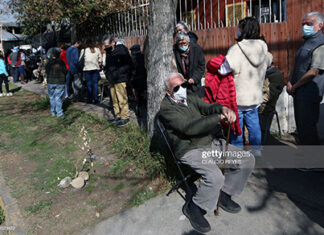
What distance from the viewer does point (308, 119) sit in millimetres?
4086

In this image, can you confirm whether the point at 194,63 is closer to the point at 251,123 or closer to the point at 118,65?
the point at 251,123

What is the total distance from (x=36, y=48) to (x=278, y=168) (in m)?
18.1

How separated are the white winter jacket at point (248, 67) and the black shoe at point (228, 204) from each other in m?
1.33

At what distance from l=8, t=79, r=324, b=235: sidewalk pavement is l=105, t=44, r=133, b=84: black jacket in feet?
11.1

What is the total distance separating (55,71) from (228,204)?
574 centimetres

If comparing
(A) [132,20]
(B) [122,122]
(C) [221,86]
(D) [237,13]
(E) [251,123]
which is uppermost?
(A) [132,20]

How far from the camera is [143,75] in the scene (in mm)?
7723

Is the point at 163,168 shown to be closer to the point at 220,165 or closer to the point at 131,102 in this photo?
the point at 220,165

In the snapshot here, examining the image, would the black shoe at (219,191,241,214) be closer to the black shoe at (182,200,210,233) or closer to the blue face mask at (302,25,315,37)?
the black shoe at (182,200,210,233)

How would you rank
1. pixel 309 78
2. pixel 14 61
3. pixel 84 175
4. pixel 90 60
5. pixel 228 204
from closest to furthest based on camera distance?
pixel 228 204, pixel 309 78, pixel 84 175, pixel 90 60, pixel 14 61

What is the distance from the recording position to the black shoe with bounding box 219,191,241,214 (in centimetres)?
346

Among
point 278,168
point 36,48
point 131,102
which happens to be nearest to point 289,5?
point 278,168

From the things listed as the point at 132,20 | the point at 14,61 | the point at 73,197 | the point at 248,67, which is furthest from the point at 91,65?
the point at 14,61
